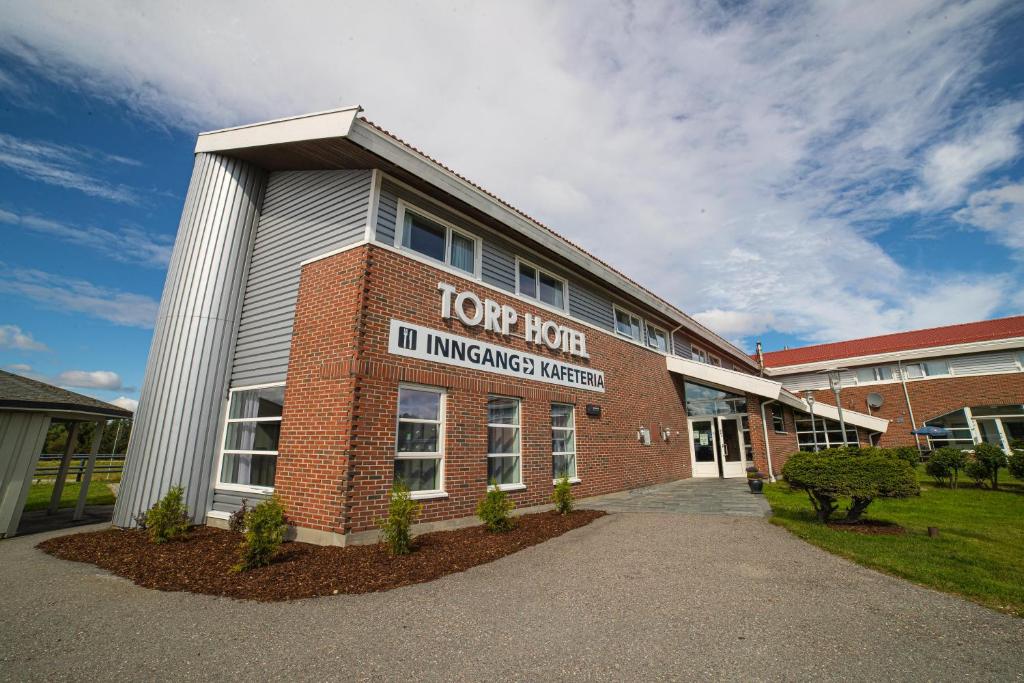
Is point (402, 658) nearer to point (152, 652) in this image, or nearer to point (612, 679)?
point (612, 679)

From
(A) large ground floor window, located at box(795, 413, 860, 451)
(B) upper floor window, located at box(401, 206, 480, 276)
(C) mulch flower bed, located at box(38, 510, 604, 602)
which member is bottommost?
(C) mulch flower bed, located at box(38, 510, 604, 602)

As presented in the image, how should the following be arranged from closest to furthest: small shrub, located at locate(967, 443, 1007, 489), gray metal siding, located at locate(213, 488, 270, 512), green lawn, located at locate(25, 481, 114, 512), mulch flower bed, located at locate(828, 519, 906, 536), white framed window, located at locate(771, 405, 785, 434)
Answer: mulch flower bed, located at locate(828, 519, 906, 536), gray metal siding, located at locate(213, 488, 270, 512), green lawn, located at locate(25, 481, 114, 512), small shrub, located at locate(967, 443, 1007, 489), white framed window, located at locate(771, 405, 785, 434)

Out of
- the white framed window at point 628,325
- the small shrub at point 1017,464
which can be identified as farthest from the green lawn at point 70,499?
the small shrub at point 1017,464

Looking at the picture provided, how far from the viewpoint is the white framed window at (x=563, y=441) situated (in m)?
11.0

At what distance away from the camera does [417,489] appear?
7801 millimetres

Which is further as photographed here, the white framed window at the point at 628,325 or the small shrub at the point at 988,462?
the white framed window at the point at 628,325

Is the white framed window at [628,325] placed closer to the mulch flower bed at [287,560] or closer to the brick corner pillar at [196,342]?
the mulch flower bed at [287,560]

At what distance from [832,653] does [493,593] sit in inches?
122

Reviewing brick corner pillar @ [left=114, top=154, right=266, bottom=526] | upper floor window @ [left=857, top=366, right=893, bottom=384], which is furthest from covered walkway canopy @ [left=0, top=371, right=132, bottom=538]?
upper floor window @ [left=857, top=366, right=893, bottom=384]

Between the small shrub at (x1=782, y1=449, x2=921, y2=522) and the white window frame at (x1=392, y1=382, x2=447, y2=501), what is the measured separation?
638 cm

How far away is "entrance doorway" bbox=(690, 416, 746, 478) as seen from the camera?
1731cm

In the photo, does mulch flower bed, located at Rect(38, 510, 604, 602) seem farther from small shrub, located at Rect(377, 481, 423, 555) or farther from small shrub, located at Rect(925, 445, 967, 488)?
small shrub, located at Rect(925, 445, 967, 488)

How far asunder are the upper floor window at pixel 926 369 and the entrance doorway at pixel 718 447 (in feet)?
53.9

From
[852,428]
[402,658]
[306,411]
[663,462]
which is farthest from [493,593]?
[852,428]
